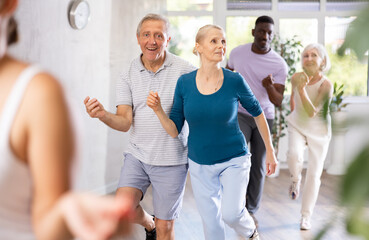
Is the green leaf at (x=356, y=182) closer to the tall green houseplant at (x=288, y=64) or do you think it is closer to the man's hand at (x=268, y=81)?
the man's hand at (x=268, y=81)

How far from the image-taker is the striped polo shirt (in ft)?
9.41

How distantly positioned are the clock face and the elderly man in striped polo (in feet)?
6.07

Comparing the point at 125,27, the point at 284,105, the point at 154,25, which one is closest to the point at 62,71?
the point at 125,27

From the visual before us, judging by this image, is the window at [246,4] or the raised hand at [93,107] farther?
the window at [246,4]

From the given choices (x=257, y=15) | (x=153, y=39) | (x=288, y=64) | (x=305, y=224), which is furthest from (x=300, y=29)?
(x=153, y=39)

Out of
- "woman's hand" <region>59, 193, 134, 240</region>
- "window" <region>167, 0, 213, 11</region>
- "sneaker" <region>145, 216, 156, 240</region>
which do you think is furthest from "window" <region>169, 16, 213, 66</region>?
"woman's hand" <region>59, 193, 134, 240</region>

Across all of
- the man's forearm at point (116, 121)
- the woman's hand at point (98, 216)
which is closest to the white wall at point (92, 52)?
the man's forearm at point (116, 121)

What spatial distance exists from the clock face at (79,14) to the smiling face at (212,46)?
6.62ft

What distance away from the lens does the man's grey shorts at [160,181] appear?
2.89 meters

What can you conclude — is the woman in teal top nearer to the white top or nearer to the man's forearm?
the man's forearm

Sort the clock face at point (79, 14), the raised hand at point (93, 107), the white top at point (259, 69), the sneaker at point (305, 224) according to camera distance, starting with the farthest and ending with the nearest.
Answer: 1. the clock face at point (79, 14)
2. the white top at point (259, 69)
3. the sneaker at point (305, 224)
4. the raised hand at point (93, 107)

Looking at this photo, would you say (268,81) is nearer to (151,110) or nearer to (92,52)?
(151,110)

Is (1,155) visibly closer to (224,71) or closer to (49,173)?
(49,173)

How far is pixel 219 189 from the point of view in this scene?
2863mm
